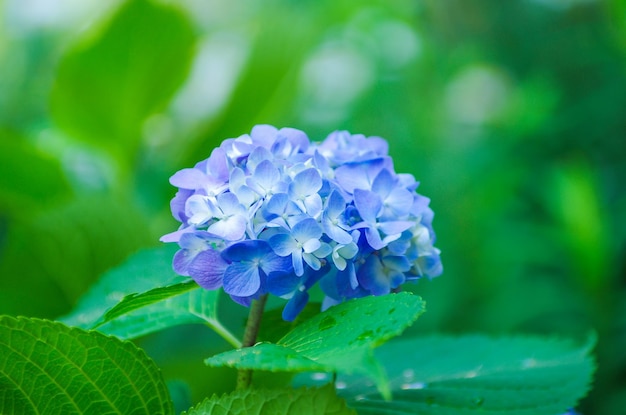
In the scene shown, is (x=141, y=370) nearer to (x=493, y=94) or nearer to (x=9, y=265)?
(x=9, y=265)

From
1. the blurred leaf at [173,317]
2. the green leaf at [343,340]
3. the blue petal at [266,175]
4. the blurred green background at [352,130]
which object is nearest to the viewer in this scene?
the green leaf at [343,340]

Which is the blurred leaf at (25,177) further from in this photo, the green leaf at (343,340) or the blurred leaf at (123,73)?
the green leaf at (343,340)

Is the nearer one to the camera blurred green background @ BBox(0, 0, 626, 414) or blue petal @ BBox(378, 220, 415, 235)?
blue petal @ BBox(378, 220, 415, 235)

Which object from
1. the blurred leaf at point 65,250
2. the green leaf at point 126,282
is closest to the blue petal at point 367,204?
the green leaf at point 126,282

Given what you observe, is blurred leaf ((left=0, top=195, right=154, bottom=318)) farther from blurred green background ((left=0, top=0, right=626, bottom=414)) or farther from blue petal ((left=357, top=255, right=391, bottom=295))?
blue petal ((left=357, top=255, right=391, bottom=295))

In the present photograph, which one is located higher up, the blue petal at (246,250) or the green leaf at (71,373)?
the blue petal at (246,250)

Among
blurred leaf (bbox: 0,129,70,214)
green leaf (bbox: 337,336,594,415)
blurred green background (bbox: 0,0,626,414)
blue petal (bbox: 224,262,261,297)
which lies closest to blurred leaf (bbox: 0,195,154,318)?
blurred green background (bbox: 0,0,626,414)

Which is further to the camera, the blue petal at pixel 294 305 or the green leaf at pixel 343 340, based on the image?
the blue petal at pixel 294 305

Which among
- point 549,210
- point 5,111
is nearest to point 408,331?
point 549,210

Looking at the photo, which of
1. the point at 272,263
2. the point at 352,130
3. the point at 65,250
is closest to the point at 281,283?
the point at 272,263
